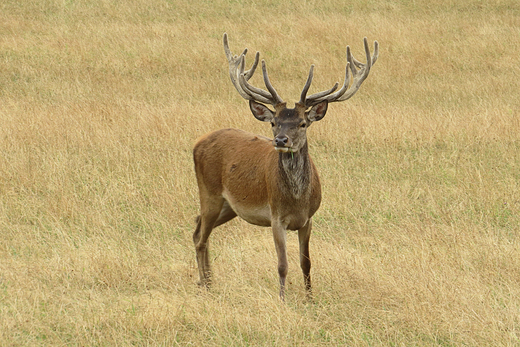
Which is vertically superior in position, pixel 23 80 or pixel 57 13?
pixel 57 13

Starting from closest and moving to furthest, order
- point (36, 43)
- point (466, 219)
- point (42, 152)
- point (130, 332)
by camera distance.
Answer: point (130, 332) → point (466, 219) → point (42, 152) → point (36, 43)

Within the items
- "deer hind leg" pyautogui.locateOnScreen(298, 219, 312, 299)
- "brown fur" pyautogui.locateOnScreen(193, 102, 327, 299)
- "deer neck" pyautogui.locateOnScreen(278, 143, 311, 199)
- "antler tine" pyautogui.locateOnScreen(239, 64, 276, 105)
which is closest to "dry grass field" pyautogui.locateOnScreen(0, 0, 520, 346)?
"deer hind leg" pyautogui.locateOnScreen(298, 219, 312, 299)

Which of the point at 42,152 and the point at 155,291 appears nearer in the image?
the point at 155,291

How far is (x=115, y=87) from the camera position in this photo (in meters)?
15.0

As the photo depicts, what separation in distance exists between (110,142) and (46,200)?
2333 mm

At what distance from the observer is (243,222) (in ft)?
25.7

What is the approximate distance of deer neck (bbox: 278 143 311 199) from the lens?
18.7 feet

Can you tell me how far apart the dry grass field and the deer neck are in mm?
822

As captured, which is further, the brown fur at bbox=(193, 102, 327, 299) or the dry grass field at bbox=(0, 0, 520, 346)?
the brown fur at bbox=(193, 102, 327, 299)

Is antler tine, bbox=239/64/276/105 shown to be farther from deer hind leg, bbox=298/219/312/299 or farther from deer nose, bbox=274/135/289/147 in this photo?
deer hind leg, bbox=298/219/312/299

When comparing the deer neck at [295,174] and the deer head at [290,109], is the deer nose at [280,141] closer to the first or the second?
the deer head at [290,109]

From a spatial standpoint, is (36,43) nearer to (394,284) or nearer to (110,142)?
(110,142)

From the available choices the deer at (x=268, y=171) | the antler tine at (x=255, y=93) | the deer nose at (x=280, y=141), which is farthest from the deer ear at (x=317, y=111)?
the deer nose at (x=280, y=141)

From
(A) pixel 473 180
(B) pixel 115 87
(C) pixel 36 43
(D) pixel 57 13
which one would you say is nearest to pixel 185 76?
(B) pixel 115 87
